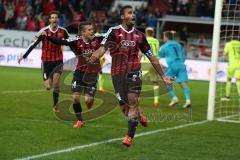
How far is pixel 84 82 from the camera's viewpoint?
1211 cm

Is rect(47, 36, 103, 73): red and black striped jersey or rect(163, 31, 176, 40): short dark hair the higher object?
rect(163, 31, 176, 40): short dark hair

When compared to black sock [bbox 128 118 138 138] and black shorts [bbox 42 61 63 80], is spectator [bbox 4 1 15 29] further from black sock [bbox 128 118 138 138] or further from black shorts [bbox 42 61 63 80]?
black sock [bbox 128 118 138 138]

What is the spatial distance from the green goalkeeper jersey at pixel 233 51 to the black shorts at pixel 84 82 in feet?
26.1

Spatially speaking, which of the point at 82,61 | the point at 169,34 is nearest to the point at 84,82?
the point at 82,61

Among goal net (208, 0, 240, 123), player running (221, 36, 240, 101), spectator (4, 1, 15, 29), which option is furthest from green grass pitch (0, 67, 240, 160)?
spectator (4, 1, 15, 29)

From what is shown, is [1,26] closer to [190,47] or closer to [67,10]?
[67,10]

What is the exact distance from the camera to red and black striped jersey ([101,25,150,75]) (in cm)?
977

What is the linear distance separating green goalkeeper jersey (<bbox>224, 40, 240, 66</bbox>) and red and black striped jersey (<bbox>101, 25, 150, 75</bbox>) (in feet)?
32.1

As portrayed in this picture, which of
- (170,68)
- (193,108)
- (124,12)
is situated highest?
(124,12)

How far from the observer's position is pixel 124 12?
965 cm

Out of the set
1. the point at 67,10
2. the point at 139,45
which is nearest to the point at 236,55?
the point at 139,45

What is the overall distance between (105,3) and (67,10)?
99.0 inches

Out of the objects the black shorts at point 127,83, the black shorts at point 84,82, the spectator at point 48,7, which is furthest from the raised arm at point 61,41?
the spectator at point 48,7

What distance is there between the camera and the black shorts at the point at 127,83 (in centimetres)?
984
